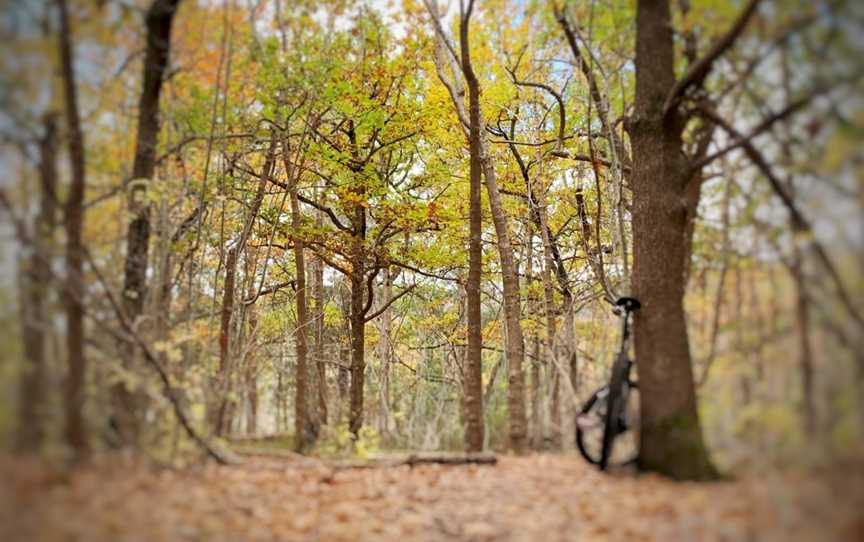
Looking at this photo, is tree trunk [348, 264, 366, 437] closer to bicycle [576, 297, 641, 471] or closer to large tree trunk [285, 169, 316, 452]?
large tree trunk [285, 169, 316, 452]

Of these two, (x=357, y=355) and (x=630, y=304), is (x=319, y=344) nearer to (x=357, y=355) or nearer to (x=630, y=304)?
(x=357, y=355)

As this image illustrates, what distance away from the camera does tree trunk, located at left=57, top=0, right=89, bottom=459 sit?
10.2 ft

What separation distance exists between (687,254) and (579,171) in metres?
5.29

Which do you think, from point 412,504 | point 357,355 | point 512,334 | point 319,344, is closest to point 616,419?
point 412,504

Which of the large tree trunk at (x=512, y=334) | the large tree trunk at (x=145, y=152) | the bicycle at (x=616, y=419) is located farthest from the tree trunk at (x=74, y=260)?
the large tree trunk at (x=512, y=334)

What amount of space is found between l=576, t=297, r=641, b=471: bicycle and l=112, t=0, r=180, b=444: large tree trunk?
3249 millimetres

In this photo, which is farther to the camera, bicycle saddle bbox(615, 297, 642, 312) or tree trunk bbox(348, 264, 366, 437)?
tree trunk bbox(348, 264, 366, 437)

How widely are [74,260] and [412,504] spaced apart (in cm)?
252

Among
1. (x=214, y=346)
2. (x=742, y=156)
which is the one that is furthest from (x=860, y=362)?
(x=214, y=346)

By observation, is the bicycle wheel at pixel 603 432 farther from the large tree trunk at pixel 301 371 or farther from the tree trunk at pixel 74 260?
the large tree trunk at pixel 301 371

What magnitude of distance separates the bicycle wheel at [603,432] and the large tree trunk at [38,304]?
322cm

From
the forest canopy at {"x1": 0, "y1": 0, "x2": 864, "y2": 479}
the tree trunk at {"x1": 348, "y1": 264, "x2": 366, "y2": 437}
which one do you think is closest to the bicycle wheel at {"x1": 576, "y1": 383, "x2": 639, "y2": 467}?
the forest canopy at {"x1": 0, "y1": 0, "x2": 864, "y2": 479}

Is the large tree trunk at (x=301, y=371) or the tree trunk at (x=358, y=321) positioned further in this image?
the tree trunk at (x=358, y=321)

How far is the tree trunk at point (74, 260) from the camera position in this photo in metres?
3.11
